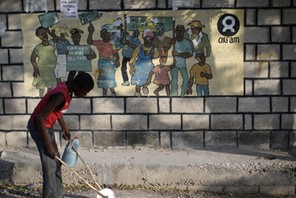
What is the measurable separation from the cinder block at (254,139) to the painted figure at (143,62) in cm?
136

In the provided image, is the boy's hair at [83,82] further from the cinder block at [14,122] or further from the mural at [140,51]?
the cinder block at [14,122]

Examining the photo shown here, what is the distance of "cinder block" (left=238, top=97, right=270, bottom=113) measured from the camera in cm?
650

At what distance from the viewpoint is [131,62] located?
21.3 feet

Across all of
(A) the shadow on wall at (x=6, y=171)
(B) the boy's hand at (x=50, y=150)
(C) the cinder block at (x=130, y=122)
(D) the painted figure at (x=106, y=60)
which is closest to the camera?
(B) the boy's hand at (x=50, y=150)

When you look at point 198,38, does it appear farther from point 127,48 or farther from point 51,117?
point 51,117

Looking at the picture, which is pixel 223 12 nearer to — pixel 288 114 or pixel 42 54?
pixel 288 114

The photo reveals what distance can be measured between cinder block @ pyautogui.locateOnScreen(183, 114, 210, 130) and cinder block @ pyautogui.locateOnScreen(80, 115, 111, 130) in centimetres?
98

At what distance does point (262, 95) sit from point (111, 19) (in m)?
2.13

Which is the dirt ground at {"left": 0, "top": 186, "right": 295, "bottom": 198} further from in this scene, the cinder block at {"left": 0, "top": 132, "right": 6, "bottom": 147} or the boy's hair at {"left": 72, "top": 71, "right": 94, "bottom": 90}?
the boy's hair at {"left": 72, "top": 71, "right": 94, "bottom": 90}

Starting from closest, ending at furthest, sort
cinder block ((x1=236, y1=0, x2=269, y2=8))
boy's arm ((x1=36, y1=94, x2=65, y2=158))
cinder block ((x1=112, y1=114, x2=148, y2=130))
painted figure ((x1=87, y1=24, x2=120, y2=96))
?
boy's arm ((x1=36, y1=94, x2=65, y2=158)) → cinder block ((x1=236, y1=0, x2=269, y2=8)) → painted figure ((x1=87, y1=24, x2=120, y2=96)) → cinder block ((x1=112, y1=114, x2=148, y2=130))

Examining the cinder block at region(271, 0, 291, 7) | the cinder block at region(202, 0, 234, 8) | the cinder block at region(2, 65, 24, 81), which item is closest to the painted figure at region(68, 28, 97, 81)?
the cinder block at region(2, 65, 24, 81)

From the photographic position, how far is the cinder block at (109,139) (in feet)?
21.6

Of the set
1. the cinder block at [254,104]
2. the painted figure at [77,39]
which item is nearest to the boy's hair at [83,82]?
the painted figure at [77,39]

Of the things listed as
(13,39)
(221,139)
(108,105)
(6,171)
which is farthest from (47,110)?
(221,139)
